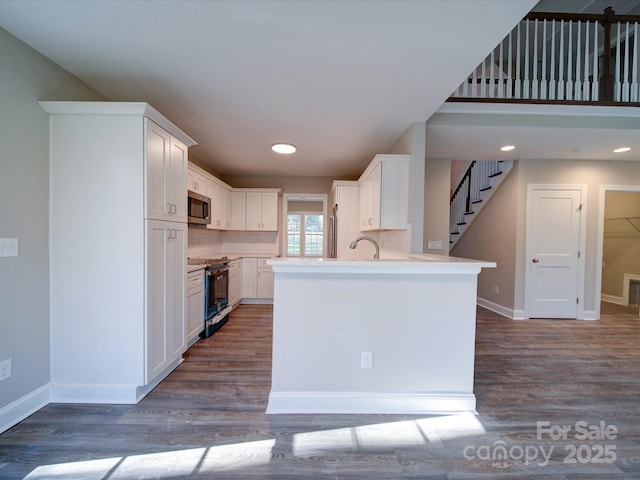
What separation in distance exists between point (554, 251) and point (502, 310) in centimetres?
121

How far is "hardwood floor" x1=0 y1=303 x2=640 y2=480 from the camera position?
1486 mm

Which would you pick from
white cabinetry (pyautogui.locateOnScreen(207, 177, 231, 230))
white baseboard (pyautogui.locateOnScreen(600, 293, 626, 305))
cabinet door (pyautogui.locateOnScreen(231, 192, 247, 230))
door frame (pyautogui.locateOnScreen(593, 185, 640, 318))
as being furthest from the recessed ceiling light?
white baseboard (pyautogui.locateOnScreen(600, 293, 626, 305))

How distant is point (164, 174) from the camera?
229 cm

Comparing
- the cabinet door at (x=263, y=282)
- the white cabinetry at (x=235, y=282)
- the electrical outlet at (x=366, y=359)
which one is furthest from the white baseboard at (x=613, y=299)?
the white cabinetry at (x=235, y=282)

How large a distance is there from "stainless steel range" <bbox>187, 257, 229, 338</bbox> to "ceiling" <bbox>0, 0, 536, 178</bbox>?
1.72 meters

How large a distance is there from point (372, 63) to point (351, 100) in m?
0.54

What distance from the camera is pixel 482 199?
511cm

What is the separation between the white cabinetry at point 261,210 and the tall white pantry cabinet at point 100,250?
323 centimetres

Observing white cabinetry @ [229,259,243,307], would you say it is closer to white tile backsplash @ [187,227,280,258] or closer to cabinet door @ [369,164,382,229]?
white tile backsplash @ [187,227,280,258]

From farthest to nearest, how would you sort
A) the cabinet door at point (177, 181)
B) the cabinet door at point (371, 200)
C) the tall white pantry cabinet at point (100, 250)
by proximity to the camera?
the cabinet door at point (371, 200), the cabinet door at point (177, 181), the tall white pantry cabinet at point (100, 250)

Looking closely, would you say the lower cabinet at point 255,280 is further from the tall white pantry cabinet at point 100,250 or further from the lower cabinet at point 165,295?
the tall white pantry cabinet at point 100,250

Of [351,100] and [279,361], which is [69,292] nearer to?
[279,361]

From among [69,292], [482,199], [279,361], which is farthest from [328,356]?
[482,199]

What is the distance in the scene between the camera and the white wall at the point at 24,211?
173 centimetres
